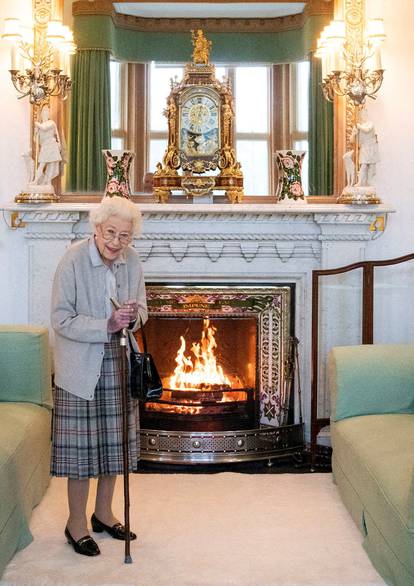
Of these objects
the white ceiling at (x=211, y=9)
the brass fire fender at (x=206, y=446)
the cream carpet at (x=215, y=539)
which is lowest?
the cream carpet at (x=215, y=539)

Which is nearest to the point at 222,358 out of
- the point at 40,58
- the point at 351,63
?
the point at 351,63

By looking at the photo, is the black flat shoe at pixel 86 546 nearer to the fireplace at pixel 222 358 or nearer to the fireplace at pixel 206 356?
the fireplace at pixel 222 358

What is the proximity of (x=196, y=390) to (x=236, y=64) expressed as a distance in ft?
5.85

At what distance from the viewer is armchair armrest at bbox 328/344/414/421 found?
4.12 m

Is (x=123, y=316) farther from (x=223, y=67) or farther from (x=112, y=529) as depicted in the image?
(x=223, y=67)

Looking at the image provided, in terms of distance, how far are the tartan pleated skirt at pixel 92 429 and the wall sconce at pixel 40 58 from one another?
1.96 meters

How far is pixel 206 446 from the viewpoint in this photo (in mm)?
4699

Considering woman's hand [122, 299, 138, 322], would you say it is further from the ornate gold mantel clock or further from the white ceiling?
the white ceiling

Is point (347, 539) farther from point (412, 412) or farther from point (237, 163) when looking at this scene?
point (237, 163)

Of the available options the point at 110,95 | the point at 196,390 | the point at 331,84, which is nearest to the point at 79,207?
the point at 110,95

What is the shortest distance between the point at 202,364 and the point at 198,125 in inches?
51.4

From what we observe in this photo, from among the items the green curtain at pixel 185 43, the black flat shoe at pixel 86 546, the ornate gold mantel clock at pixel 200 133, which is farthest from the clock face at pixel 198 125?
the black flat shoe at pixel 86 546

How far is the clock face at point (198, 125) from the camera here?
504 centimetres

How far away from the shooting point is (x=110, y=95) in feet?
16.6
